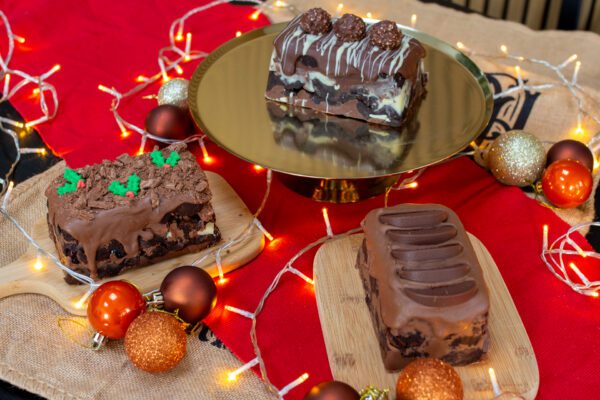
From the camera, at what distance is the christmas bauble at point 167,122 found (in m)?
1.96

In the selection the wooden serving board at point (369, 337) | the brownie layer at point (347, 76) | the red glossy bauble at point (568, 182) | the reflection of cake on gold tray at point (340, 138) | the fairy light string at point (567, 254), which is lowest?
the wooden serving board at point (369, 337)

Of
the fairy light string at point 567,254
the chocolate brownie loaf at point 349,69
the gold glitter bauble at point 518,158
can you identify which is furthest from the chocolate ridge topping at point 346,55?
the fairy light string at point 567,254

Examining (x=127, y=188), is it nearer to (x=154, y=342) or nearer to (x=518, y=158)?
(x=154, y=342)

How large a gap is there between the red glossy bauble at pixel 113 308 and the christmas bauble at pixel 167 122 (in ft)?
2.00

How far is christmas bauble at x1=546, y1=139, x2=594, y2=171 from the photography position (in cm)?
186

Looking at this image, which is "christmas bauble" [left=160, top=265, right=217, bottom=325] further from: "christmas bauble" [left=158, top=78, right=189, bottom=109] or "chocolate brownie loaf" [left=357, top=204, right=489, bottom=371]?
"christmas bauble" [left=158, top=78, right=189, bottom=109]

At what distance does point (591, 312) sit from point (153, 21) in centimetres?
178

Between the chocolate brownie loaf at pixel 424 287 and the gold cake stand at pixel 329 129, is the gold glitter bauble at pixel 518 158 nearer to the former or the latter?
the gold cake stand at pixel 329 129

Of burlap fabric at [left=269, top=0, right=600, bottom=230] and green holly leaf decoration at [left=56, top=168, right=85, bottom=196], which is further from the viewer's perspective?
burlap fabric at [left=269, top=0, right=600, bottom=230]

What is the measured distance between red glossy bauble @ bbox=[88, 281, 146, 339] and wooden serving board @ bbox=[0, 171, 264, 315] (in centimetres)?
12

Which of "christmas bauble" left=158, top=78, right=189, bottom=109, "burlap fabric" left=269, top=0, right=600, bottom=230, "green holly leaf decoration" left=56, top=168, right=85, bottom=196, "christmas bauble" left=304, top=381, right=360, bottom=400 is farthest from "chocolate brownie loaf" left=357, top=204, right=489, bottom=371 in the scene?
"christmas bauble" left=158, top=78, right=189, bottom=109

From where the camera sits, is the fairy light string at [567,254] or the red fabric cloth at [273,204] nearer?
the red fabric cloth at [273,204]

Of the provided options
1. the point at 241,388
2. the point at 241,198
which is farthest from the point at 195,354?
the point at 241,198

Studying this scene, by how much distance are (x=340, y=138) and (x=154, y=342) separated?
0.70 m
